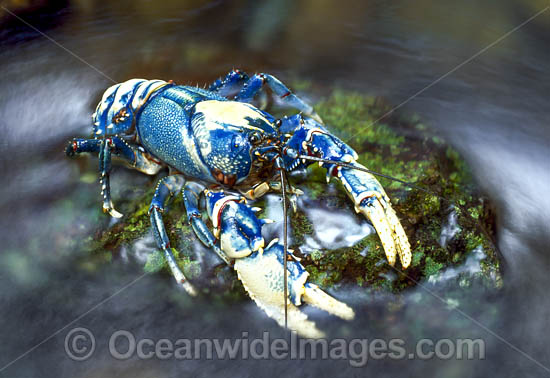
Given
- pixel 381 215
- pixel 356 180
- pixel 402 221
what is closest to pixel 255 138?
pixel 356 180

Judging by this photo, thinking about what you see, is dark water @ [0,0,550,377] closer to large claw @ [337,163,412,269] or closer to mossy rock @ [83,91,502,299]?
mossy rock @ [83,91,502,299]

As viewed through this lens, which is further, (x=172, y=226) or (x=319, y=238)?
(x=172, y=226)

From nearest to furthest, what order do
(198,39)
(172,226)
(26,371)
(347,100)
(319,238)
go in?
1. (26,371)
2. (319,238)
3. (172,226)
4. (347,100)
5. (198,39)

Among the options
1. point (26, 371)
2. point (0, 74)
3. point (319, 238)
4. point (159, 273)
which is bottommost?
point (26, 371)

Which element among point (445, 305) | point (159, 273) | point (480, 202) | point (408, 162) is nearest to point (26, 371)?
point (159, 273)

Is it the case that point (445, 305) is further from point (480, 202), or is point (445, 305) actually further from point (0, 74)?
point (0, 74)

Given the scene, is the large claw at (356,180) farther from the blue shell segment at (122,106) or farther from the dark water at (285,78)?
the blue shell segment at (122,106)
